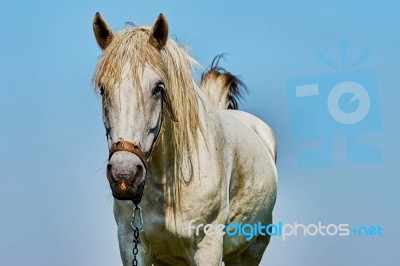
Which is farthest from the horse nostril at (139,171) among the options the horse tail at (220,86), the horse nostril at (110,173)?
the horse tail at (220,86)

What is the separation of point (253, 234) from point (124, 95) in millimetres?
2428

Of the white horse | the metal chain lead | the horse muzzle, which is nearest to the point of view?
the horse muzzle

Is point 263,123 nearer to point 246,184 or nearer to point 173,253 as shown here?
point 246,184

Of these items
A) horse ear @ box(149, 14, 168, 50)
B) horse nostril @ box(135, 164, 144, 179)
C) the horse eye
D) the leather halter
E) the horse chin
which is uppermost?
horse ear @ box(149, 14, 168, 50)

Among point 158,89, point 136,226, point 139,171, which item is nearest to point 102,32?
point 158,89

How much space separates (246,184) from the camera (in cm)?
589

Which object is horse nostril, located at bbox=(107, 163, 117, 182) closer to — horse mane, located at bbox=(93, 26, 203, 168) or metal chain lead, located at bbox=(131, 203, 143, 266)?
horse mane, located at bbox=(93, 26, 203, 168)

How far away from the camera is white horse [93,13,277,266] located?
14.0 feet

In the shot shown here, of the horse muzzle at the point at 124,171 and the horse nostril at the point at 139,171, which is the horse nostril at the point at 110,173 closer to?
the horse muzzle at the point at 124,171

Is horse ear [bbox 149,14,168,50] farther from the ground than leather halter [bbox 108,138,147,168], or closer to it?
farther from the ground

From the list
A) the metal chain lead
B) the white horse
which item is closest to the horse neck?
the white horse

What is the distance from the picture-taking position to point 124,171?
13.5ft

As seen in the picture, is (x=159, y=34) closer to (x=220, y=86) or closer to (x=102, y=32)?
(x=102, y=32)

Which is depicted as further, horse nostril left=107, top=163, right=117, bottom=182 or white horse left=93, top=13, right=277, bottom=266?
white horse left=93, top=13, right=277, bottom=266
